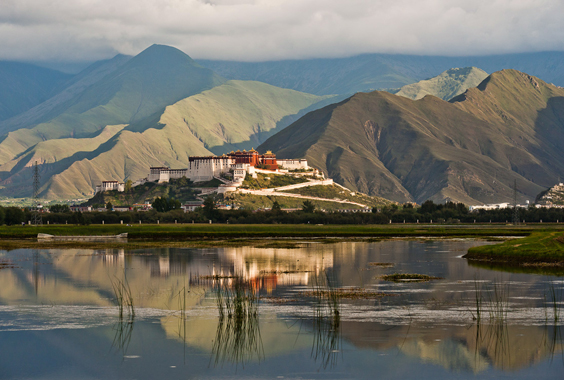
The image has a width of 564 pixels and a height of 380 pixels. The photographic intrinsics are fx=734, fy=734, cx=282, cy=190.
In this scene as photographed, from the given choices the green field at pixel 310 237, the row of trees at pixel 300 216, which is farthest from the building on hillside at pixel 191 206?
the green field at pixel 310 237

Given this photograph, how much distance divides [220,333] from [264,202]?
169282mm

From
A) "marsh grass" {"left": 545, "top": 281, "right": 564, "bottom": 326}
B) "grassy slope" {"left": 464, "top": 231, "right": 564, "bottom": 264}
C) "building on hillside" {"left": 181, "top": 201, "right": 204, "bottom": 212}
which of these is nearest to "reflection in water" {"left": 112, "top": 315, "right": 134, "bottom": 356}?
"marsh grass" {"left": 545, "top": 281, "right": 564, "bottom": 326}

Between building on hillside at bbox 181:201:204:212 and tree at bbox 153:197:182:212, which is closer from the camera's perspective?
tree at bbox 153:197:182:212

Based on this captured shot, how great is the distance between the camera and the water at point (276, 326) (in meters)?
24.5

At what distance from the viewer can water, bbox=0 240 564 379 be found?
2452cm

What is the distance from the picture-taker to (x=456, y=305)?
35281 millimetres

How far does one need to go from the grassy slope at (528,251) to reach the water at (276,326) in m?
6.70

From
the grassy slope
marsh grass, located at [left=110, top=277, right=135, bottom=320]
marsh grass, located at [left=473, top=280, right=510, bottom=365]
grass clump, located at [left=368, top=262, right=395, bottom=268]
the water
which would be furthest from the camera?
grass clump, located at [left=368, top=262, right=395, bottom=268]

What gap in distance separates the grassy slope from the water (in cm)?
670

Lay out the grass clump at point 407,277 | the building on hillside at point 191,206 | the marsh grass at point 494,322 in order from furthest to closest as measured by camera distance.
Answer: the building on hillside at point 191,206 → the grass clump at point 407,277 → the marsh grass at point 494,322

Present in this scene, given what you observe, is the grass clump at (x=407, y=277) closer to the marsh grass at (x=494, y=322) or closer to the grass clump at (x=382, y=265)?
the marsh grass at (x=494, y=322)

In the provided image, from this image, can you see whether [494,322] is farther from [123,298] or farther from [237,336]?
[123,298]

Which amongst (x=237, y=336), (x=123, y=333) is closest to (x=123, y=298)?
(x=123, y=333)

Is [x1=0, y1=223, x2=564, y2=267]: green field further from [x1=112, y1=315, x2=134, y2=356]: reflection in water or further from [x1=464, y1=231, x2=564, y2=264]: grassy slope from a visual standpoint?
[x1=112, y1=315, x2=134, y2=356]: reflection in water
